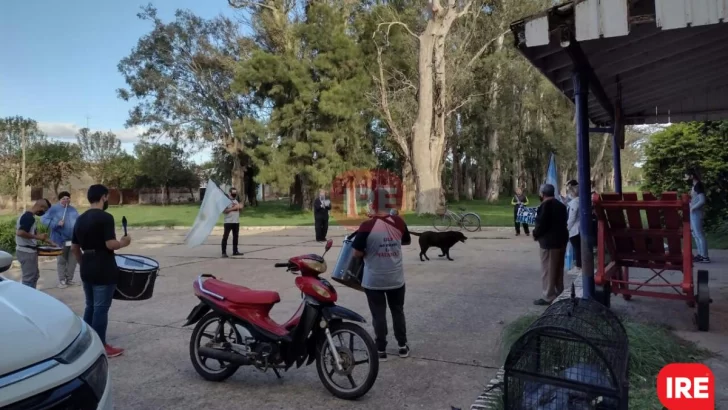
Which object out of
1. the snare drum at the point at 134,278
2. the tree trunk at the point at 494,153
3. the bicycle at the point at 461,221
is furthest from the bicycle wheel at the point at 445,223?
the tree trunk at the point at 494,153

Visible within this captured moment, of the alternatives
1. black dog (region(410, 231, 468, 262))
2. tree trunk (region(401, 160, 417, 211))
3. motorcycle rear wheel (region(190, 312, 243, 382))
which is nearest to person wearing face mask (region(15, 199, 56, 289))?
motorcycle rear wheel (region(190, 312, 243, 382))

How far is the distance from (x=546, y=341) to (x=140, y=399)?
10.7 ft

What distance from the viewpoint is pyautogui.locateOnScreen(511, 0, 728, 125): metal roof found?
12.5 feet

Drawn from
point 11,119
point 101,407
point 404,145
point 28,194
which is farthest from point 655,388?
point 11,119

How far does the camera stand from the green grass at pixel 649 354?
3.89 meters

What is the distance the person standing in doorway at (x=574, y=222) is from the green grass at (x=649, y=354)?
4097mm

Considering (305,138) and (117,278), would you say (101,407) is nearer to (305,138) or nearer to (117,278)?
(117,278)

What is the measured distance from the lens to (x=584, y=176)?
219 inches

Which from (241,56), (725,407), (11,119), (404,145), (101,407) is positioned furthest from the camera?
(11,119)

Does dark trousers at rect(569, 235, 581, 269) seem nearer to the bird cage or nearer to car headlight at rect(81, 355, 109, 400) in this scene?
the bird cage

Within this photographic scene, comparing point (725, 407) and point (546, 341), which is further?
point (725, 407)

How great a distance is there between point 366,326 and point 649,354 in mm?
3058

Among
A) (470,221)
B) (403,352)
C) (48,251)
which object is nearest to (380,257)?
(403,352)

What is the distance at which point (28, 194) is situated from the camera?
61.7m
